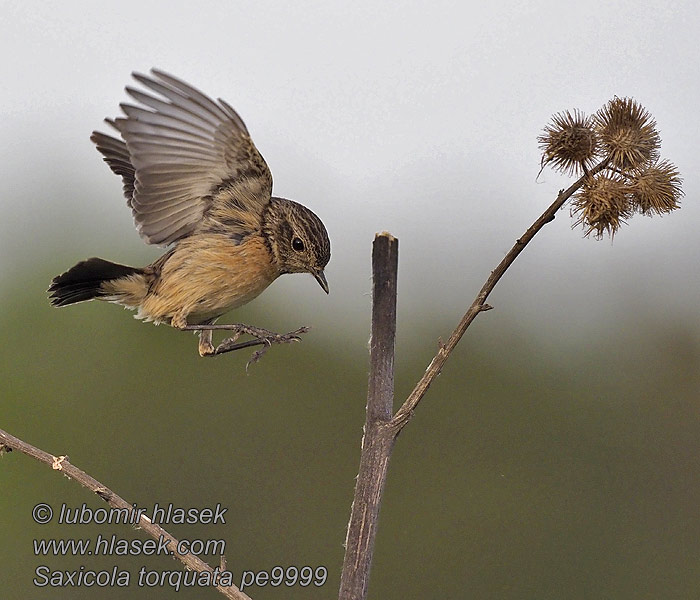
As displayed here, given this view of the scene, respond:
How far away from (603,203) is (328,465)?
746 cm

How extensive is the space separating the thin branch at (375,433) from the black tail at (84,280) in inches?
75.0

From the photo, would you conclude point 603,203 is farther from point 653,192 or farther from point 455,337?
point 455,337

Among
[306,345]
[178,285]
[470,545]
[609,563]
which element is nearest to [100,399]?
[306,345]

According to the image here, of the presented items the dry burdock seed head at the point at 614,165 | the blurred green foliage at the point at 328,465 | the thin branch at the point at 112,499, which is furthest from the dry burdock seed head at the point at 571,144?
the blurred green foliage at the point at 328,465

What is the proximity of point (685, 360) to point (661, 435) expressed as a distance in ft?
5.14

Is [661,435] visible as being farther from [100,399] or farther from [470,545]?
[100,399]

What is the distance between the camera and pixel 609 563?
10.6m

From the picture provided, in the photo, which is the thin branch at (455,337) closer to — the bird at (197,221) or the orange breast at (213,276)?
the bird at (197,221)

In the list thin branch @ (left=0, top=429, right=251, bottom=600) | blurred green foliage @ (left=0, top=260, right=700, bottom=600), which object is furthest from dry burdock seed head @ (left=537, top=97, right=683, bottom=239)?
blurred green foliage @ (left=0, top=260, right=700, bottom=600)

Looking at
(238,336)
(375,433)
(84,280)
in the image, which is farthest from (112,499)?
(84,280)

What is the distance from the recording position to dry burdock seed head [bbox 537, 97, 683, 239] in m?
3.72

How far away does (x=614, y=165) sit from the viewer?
376 centimetres

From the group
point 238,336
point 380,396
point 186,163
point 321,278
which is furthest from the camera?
point 321,278

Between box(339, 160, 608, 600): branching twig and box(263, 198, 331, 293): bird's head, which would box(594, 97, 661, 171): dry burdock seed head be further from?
box(263, 198, 331, 293): bird's head
